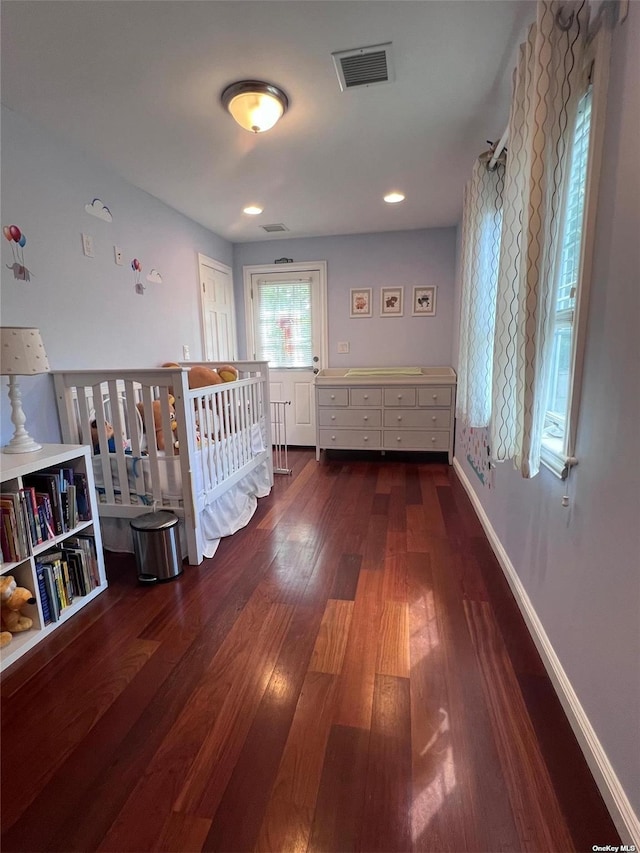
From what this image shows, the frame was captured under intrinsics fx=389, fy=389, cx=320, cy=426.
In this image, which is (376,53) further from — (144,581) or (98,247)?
(144,581)

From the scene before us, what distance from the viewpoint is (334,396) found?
12.6 ft

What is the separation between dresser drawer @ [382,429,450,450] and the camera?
12.2ft

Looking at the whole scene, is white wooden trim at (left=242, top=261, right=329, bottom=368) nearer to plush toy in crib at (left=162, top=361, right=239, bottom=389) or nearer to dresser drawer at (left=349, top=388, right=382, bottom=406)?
dresser drawer at (left=349, top=388, right=382, bottom=406)

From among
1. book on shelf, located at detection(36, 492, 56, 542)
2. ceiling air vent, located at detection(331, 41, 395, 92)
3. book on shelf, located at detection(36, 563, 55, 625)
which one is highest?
ceiling air vent, located at detection(331, 41, 395, 92)

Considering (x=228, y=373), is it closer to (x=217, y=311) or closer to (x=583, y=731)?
(x=217, y=311)

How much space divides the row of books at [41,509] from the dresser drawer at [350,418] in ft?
7.97

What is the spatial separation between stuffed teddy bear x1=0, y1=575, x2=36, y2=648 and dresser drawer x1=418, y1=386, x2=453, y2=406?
3.15m

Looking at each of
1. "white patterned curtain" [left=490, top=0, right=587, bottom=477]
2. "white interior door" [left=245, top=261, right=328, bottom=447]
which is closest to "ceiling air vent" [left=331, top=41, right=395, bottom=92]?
"white patterned curtain" [left=490, top=0, right=587, bottom=477]

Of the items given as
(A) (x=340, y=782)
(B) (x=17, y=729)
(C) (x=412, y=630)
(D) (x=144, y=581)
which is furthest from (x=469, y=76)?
(B) (x=17, y=729)

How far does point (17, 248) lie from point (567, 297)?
243cm

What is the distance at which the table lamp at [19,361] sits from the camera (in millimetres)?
1545

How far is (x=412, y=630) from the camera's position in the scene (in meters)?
1.57

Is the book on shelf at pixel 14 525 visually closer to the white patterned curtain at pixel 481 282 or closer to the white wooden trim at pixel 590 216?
the white wooden trim at pixel 590 216

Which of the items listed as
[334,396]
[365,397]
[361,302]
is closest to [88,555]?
[334,396]
